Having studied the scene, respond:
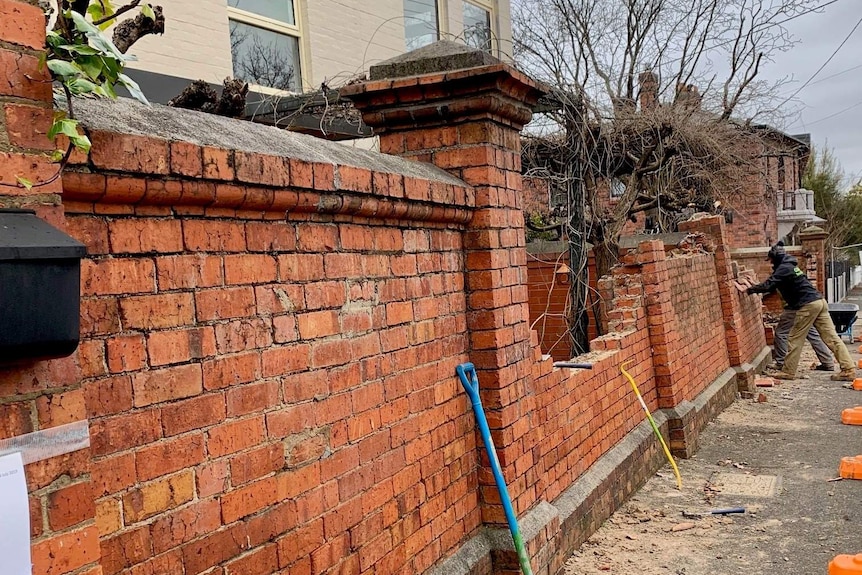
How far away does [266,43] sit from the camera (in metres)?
7.52

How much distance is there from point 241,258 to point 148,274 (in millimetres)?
364

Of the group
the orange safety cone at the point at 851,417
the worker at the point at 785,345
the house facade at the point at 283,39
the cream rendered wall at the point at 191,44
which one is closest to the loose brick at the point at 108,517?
the house facade at the point at 283,39

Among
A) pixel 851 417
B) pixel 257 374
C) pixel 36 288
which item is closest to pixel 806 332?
pixel 851 417

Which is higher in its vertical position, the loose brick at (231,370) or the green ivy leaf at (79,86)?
the green ivy leaf at (79,86)

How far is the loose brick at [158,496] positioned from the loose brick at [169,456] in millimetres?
25

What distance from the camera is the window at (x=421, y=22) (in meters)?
9.54

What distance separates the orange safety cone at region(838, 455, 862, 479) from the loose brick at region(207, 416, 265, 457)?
5.92 meters

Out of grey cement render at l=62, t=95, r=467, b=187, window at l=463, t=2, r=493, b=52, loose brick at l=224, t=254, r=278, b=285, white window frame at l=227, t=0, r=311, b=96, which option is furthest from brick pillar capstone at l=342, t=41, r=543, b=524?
window at l=463, t=2, r=493, b=52

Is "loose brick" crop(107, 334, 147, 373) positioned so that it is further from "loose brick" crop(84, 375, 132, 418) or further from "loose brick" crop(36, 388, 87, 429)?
"loose brick" crop(36, 388, 87, 429)

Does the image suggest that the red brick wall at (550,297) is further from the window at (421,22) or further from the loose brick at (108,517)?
the loose brick at (108,517)

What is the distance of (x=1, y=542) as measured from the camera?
4.69 feet

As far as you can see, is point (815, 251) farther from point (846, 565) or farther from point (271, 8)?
point (846, 565)

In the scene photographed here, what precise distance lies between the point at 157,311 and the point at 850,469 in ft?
21.0

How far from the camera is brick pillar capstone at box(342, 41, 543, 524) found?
375 cm
